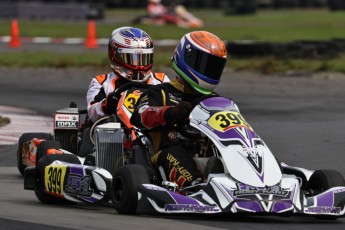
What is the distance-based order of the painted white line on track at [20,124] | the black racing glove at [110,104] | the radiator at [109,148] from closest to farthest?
the radiator at [109,148] → the black racing glove at [110,104] → the painted white line on track at [20,124]

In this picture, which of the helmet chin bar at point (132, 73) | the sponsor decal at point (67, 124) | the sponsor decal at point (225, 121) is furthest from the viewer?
the sponsor decal at point (67, 124)

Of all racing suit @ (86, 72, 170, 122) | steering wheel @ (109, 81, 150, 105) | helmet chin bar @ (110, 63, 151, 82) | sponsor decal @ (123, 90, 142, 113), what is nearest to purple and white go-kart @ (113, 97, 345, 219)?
sponsor decal @ (123, 90, 142, 113)

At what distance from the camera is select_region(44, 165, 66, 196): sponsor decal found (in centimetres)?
764

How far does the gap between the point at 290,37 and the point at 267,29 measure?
14.7ft

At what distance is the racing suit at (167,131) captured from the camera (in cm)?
711

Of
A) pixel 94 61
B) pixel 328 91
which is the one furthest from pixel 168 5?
pixel 328 91

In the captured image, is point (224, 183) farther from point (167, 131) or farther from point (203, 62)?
point (203, 62)

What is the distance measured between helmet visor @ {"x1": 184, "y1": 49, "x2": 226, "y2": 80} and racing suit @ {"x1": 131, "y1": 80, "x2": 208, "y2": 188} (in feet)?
0.60

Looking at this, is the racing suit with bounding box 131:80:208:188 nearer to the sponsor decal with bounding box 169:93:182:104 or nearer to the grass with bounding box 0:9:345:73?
the sponsor decal with bounding box 169:93:182:104

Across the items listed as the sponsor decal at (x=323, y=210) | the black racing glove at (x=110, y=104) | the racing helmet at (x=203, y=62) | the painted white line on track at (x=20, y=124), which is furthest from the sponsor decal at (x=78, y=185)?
the painted white line on track at (x=20, y=124)

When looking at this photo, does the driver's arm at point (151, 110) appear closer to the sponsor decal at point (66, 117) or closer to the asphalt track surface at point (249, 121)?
the asphalt track surface at point (249, 121)

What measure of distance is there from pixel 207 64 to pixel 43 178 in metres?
1.44

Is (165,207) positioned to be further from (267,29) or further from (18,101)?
(267,29)

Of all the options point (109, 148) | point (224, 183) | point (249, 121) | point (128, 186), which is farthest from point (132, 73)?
point (249, 121)
